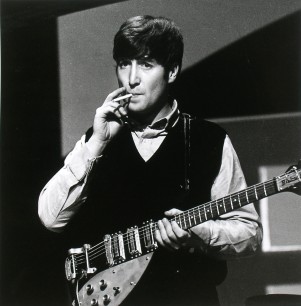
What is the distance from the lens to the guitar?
42.3 inches

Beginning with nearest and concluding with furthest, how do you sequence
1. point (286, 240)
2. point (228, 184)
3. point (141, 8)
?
1. point (228, 184)
2. point (286, 240)
3. point (141, 8)

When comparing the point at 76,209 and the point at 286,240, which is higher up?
the point at 76,209

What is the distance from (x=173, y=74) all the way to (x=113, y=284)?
22.2 inches

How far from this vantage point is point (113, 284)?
46.5 inches

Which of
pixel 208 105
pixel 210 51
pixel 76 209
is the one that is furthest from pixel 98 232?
pixel 210 51

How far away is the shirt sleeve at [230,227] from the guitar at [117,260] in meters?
0.06

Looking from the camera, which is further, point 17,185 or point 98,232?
point 17,185

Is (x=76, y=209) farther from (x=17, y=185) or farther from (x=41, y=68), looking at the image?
(x=41, y=68)

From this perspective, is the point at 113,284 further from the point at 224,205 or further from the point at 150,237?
the point at 224,205

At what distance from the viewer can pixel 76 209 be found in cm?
121

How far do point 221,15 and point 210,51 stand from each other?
103mm

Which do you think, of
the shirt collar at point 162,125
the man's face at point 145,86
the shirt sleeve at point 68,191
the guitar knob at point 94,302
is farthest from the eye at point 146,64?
the guitar knob at point 94,302

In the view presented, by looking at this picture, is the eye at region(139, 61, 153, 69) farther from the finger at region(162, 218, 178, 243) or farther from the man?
the finger at region(162, 218, 178, 243)

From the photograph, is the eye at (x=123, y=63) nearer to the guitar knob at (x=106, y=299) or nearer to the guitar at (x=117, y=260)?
the guitar at (x=117, y=260)
